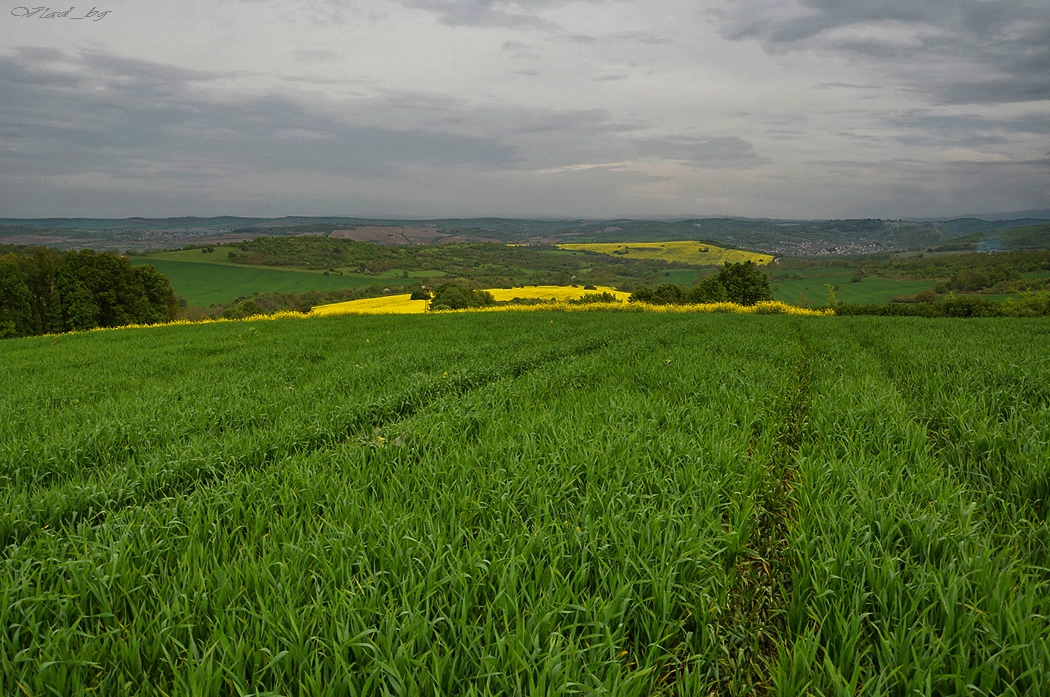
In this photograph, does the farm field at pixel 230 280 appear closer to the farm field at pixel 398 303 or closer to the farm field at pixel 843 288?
the farm field at pixel 398 303

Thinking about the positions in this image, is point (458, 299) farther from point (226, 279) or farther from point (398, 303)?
point (226, 279)

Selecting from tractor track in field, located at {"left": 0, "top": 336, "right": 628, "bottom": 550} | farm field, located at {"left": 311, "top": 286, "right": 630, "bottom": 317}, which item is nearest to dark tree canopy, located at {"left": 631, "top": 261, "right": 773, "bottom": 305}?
farm field, located at {"left": 311, "top": 286, "right": 630, "bottom": 317}

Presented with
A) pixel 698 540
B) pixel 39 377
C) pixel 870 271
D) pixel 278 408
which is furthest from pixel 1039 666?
pixel 870 271

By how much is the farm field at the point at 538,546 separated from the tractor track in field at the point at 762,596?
0.07 ft

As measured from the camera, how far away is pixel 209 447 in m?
5.30

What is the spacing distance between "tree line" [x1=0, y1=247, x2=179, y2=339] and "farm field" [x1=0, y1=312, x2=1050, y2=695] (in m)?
54.6

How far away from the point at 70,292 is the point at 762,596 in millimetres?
64877

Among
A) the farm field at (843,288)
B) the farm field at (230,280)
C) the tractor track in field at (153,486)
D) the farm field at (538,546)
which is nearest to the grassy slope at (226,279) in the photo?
the farm field at (230,280)

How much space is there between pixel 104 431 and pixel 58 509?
262 cm

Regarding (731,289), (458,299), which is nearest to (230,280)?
(458,299)

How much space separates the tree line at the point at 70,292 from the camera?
45719mm

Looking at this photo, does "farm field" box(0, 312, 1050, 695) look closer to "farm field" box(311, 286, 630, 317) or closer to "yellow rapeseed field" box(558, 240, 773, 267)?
"farm field" box(311, 286, 630, 317)

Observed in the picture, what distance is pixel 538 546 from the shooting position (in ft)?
9.81

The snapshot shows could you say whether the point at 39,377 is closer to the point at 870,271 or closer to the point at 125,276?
the point at 125,276
